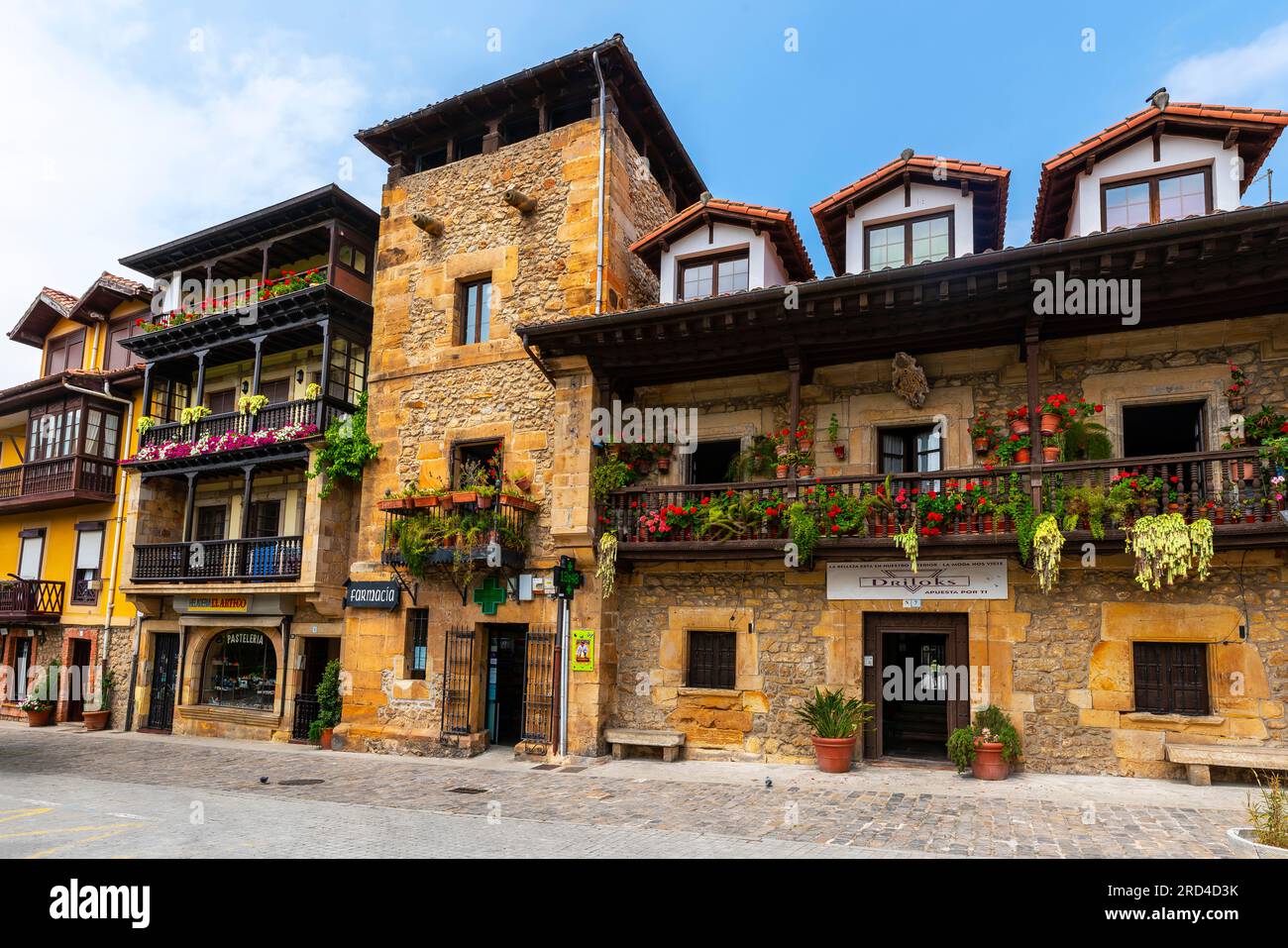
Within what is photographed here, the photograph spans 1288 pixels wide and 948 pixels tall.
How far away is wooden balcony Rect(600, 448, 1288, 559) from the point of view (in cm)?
999

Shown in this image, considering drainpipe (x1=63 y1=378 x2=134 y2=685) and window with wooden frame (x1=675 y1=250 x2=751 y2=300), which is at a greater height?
window with wooden frame (x1=675 y1=250 x2=751 y2=300)

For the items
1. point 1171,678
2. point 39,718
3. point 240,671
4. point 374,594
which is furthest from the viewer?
point 39,718

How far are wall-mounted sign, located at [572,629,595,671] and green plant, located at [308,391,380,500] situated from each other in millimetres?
6208

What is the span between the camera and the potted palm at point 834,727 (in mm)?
11523

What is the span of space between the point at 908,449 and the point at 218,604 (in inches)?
589

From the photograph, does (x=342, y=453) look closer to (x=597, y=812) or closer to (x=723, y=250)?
(x=723, y=250)

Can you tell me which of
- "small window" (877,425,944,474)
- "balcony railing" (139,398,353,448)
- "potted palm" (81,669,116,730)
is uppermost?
"balcony railing" (139,398,353,448)

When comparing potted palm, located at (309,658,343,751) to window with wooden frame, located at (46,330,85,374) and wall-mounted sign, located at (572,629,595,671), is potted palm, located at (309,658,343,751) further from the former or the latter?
window with wooden frame, located at (46,330,85,374)

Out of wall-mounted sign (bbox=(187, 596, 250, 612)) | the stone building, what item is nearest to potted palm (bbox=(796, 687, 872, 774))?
the stone building

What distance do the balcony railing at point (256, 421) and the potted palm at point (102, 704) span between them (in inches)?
224

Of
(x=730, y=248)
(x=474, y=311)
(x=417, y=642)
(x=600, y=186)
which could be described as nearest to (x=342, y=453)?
(x=474, y=311)

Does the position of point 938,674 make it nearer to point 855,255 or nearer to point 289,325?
point 855,255

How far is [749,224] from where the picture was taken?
14211mm

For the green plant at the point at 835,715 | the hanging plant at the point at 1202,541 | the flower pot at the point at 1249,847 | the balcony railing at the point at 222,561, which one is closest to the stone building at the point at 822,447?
the hanging plant at the point at 1202,541
